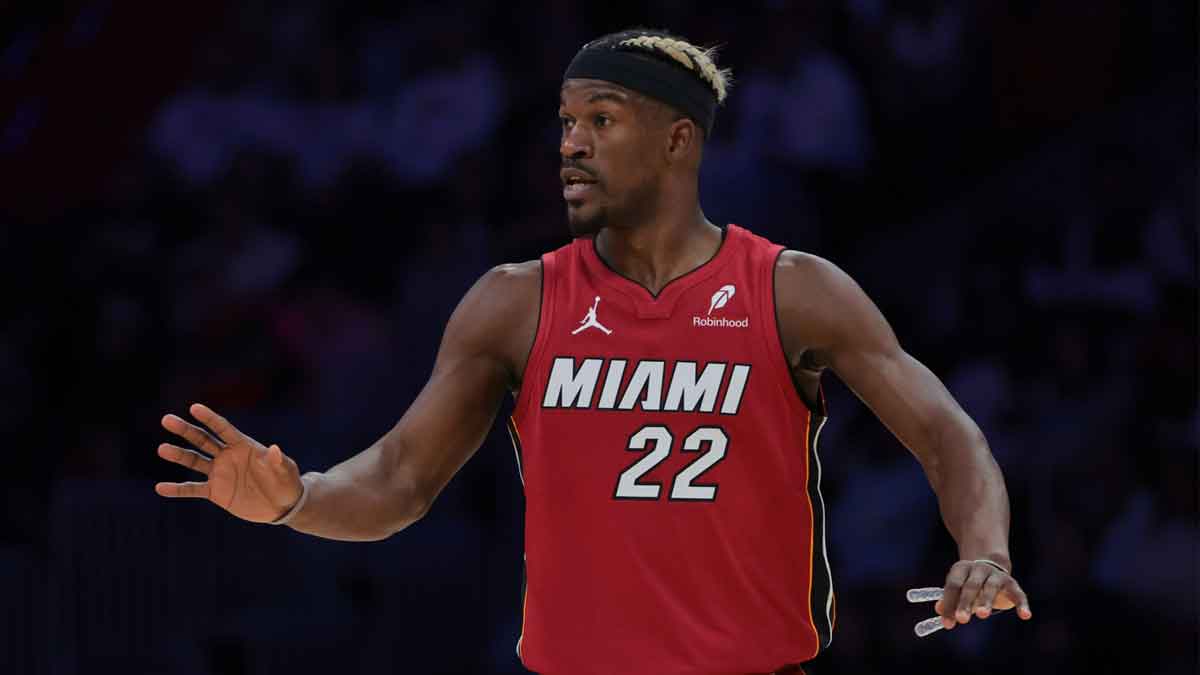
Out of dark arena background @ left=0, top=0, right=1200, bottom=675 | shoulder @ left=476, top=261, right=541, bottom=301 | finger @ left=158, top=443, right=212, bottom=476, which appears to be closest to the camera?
finger @ left=158, top=443, right=212, bottom=476

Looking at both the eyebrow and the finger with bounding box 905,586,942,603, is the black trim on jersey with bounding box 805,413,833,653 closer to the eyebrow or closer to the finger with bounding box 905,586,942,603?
the finger with bounding box 905,586,942,603

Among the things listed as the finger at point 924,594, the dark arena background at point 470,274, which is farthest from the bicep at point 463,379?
the dark arena background at point 470,274

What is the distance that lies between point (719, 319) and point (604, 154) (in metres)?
0.40

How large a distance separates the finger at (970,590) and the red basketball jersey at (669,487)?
18.7 inches

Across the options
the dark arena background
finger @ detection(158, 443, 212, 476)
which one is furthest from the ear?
the dark arena background

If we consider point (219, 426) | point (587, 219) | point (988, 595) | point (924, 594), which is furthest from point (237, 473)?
point (988, 595)

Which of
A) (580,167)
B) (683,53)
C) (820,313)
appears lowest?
(820,313)

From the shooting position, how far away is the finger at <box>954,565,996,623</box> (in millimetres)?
2605

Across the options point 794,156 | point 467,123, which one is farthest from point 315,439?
point 794,156

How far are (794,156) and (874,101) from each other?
35cm

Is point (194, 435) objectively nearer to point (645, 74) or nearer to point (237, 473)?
point (237, 473)

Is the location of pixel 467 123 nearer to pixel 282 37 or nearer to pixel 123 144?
pixel 282 37

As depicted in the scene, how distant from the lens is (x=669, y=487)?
303cm

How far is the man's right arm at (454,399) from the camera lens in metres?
3.16
